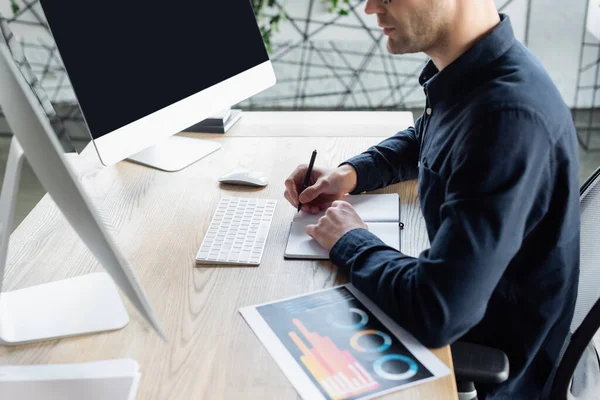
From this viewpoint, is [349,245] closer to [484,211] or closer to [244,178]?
[484,211]

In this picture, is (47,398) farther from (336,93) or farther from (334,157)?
(336,93)

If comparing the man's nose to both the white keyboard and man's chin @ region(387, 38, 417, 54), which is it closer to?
man's chin @ region(387, 38, 417, 54)

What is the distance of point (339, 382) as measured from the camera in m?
0.84

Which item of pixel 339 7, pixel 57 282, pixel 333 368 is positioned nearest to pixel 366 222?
pixel 333 368

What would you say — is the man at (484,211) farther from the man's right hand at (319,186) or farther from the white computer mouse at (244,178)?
the white computer mouse at (244,178)

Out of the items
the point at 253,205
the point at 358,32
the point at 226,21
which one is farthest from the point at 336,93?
the point at 253,205

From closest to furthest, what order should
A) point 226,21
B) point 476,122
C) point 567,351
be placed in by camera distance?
point 476,122
point 567,351
point 226,21

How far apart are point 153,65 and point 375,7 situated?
1.81ft

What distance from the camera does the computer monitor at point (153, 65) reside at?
1.29 metres

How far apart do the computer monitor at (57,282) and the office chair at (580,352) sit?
50 centimetres

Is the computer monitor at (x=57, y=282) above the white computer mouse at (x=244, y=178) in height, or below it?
above

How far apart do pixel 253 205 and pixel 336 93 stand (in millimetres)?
2235

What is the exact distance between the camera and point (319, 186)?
1316 millimetres

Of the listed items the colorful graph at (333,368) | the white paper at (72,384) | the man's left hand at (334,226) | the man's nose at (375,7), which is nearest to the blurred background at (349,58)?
the man's nose at (375,7)
